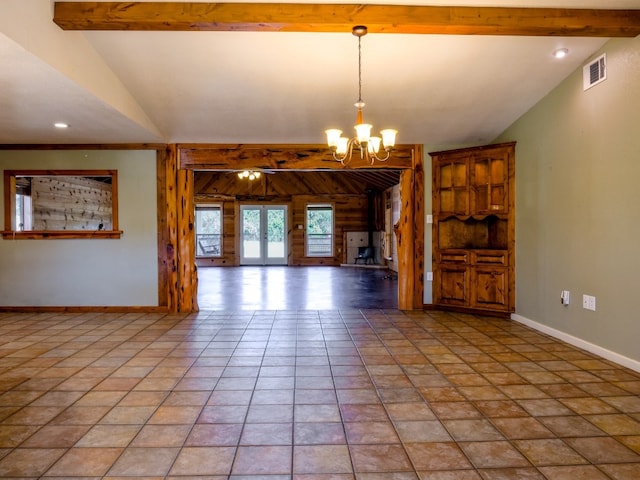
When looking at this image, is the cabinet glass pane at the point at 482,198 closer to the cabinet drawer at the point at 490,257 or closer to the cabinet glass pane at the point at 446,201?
the cabinet glass pane at the point at 446,201

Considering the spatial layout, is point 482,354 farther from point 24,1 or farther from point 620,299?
point 24,1

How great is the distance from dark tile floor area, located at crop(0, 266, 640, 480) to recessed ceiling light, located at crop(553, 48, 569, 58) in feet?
8.75

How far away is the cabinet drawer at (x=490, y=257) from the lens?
16.9 feet

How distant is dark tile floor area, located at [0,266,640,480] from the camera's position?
197 cm

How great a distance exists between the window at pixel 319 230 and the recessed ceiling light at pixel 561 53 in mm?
9864

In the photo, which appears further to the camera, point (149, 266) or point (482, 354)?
point (149, 266)

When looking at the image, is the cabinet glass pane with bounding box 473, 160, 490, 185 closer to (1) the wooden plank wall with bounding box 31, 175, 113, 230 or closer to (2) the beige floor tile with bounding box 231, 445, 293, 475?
(2) the beige floor tile with bounding box 231, 445, 293, 475

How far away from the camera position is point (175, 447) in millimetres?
2131

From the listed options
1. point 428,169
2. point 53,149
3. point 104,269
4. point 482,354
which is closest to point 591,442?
point 482,354

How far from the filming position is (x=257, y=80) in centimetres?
420

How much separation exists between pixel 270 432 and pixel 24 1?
3.08 meters

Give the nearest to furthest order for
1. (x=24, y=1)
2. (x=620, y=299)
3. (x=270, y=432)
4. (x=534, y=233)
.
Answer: (x=270, y=432), (x=24, y=1), (x=620, y=299), (x=534, y=233)

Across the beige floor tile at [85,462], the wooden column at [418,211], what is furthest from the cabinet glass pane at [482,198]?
the beige floor tile at [85,462]

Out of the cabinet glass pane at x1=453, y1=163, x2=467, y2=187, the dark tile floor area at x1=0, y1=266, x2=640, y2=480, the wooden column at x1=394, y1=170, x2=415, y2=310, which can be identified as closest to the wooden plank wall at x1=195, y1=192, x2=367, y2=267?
the wooden column at x1=394, y1=170, x2=415, y2=310
